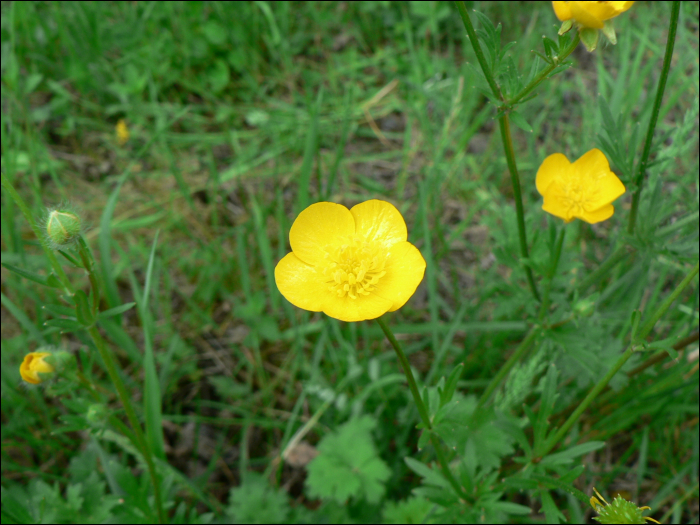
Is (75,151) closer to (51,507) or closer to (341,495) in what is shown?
(51,507)

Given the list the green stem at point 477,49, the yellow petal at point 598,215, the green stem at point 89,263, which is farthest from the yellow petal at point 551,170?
the green stem at point 89,263

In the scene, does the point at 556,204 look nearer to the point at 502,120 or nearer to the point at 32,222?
the point at 502,120

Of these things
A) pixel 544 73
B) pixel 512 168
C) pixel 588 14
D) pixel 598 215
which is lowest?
pixel 598 215

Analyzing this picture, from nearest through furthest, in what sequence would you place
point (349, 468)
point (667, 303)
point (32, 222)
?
point (667, 303)
point (32, 222)
point (349, 468)

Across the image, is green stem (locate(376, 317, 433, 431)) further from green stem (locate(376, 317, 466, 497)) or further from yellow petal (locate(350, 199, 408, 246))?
yellow petal (locate(350, 199, 408, 246))

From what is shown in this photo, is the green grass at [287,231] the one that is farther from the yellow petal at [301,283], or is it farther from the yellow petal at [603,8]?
the yellow petal at [301,283]

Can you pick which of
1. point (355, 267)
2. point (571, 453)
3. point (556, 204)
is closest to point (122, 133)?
point (355, 267)
